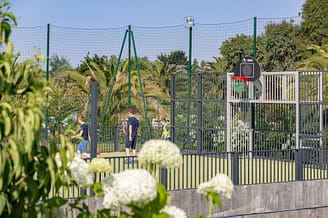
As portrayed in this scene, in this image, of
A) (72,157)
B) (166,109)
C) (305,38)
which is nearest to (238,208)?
(72,157)

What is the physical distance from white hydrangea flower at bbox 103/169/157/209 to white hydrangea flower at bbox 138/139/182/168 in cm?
11

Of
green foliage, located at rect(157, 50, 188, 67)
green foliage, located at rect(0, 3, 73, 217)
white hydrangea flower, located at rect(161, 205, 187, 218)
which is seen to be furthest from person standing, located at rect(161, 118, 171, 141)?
white hydrangea flower, located at rect(161, 205, 187, 218)

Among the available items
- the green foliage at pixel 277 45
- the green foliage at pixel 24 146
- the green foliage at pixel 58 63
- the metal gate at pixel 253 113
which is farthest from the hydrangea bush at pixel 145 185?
the green foliage at pixel 277 45

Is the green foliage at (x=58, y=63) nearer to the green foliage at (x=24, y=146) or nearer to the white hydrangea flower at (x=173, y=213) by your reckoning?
the green foliage at (x=24, y=146)

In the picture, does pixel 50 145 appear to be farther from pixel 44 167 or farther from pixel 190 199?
pixel 190 199

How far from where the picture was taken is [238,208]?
43.8 feet

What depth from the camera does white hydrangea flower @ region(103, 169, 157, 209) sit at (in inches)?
137

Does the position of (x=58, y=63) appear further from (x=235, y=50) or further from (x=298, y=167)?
(x=235, y=50)

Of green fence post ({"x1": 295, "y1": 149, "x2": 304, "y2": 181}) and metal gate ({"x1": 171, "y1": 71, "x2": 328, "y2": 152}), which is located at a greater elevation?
metal gate ({"x1": 171, "y1": 71, "x2": 328, "y2": 152})

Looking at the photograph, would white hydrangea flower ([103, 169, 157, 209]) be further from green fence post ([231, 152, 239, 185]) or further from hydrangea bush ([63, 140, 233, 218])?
green fence post ([231, 152, 239, 185])

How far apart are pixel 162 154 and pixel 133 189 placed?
0.25 metres

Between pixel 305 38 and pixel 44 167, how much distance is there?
49211 mm

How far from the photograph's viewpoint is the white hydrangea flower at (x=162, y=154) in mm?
3656

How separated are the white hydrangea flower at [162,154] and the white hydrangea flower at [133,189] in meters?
0.11
